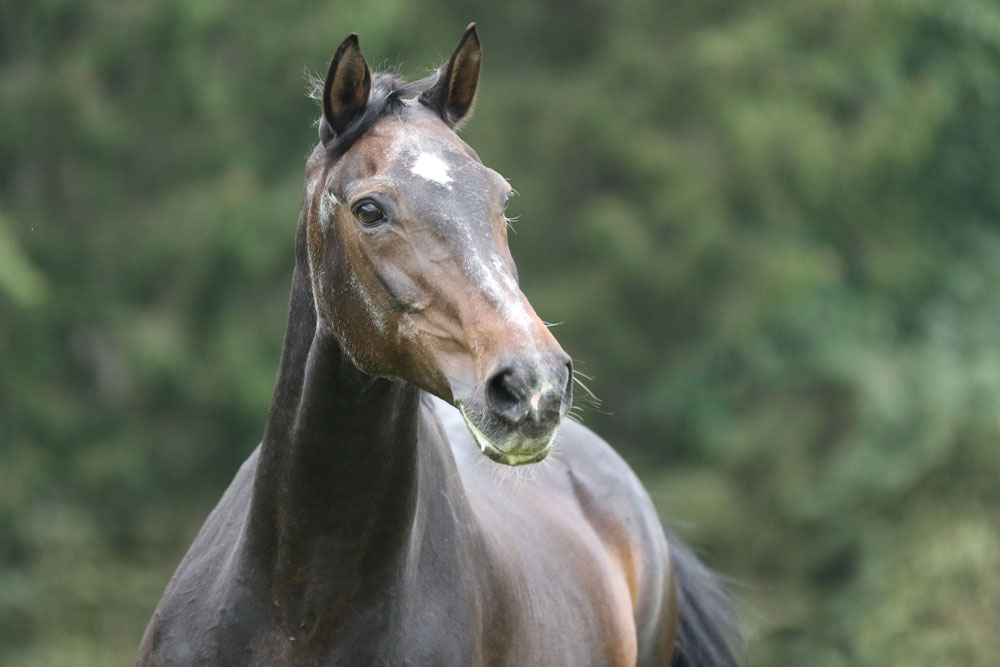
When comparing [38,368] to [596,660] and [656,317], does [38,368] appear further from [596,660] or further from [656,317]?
[596,660]

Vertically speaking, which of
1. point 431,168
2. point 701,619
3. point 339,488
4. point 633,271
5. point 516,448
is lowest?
point 701,619

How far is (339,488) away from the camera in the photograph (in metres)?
3.50

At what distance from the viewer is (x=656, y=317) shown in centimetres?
1511

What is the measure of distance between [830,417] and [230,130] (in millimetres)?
7365

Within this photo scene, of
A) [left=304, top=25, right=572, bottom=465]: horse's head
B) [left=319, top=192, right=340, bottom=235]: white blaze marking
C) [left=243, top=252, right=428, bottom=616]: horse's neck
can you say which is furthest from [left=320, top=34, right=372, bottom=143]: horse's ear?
[left=243, top=252, right=428, bottom=616]: horse's neck

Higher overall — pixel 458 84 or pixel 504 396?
pixel 458 84

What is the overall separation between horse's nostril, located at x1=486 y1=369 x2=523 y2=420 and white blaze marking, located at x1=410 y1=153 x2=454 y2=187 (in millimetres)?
586

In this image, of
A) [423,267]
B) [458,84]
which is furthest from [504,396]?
[458,84]

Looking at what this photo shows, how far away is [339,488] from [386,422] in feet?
0.68

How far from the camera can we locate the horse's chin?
A: 293cm

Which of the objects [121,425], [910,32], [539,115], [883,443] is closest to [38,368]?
[121,425]

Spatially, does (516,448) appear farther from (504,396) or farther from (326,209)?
(326,209)

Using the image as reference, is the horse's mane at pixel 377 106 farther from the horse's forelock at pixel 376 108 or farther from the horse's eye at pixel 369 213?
the horse's eye at pixel 369 213

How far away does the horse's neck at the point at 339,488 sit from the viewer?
137 inches
